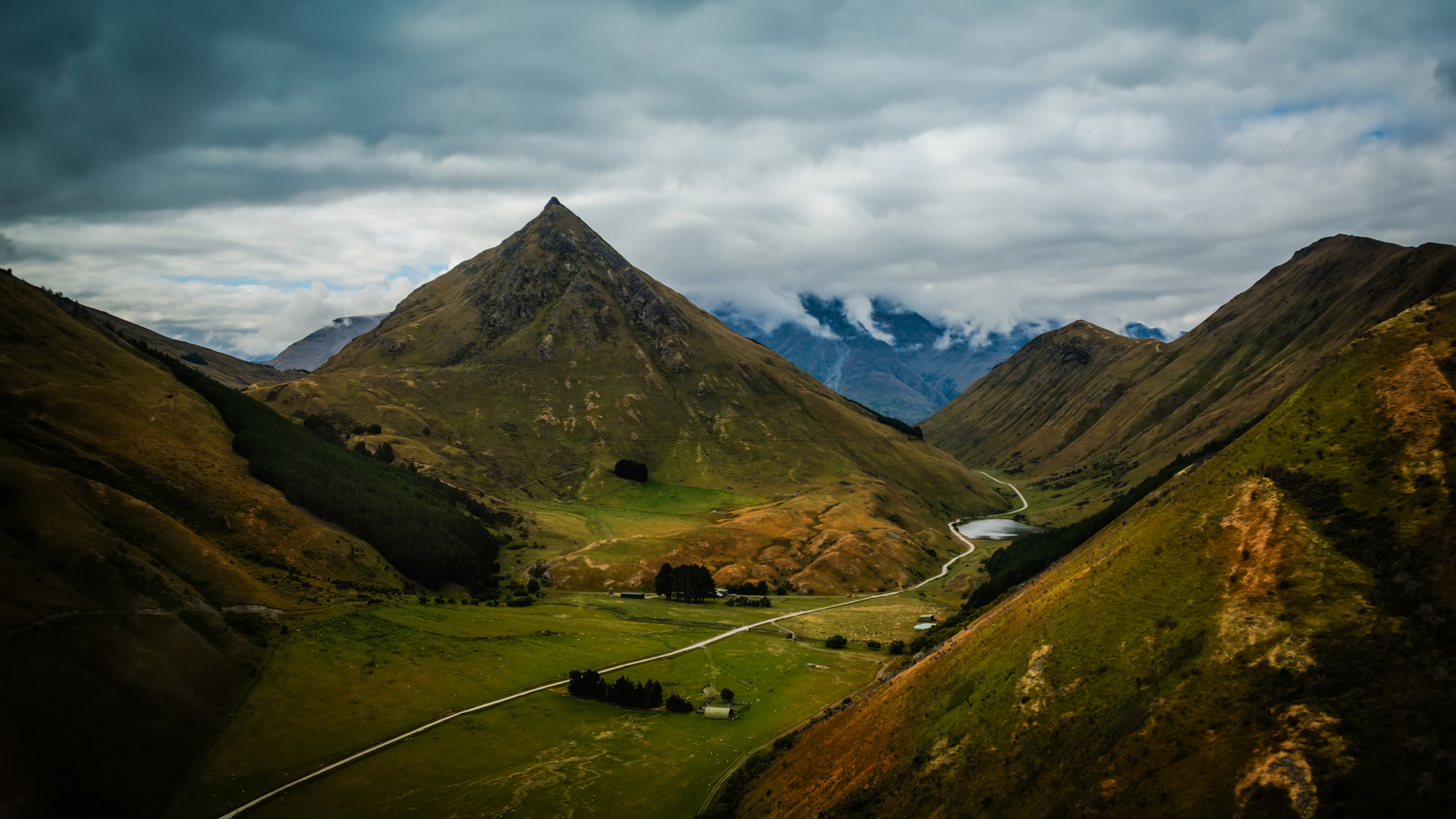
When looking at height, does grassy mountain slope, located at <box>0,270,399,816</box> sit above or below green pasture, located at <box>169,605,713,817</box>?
above

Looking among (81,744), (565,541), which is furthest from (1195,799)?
(565,541)

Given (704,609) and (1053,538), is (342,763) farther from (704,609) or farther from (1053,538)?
(1053,538)

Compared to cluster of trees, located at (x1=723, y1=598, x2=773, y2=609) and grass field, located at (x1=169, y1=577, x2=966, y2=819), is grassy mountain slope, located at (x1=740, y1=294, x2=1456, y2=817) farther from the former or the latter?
cluster of trees, located at (x1=723, y1=598, x2=773, y2=609)

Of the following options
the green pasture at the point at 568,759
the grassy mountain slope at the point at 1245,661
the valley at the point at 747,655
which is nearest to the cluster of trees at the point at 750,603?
the valley at the point at 747,655

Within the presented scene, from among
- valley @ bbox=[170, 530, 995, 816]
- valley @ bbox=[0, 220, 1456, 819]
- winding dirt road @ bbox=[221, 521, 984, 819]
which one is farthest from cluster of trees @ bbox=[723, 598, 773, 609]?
valley @ bbox=[170, 530, 995, 816]

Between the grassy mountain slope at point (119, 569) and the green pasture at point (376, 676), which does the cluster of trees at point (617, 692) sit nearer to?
the green pasture at point (376, 676)
